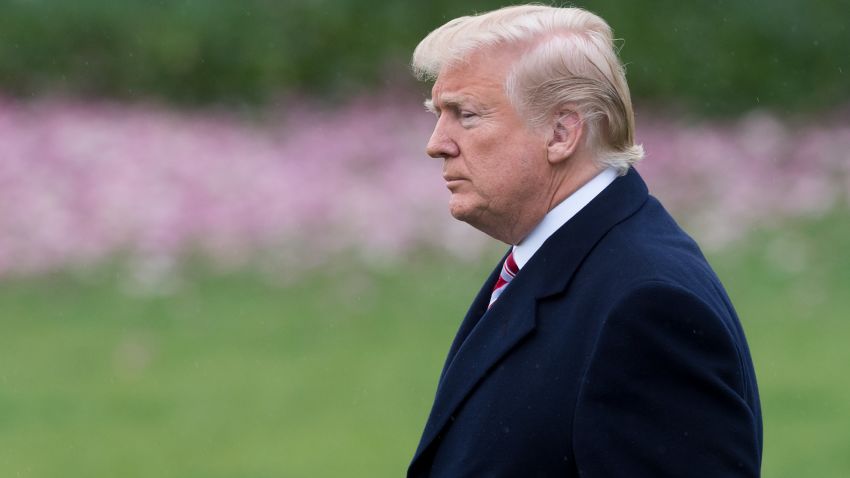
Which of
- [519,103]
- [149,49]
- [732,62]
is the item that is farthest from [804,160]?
[519,103]

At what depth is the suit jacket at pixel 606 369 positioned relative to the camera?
2752 millimetres

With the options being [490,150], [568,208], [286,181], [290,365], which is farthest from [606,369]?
[286,181]

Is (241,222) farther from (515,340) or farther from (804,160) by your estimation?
(515,340)

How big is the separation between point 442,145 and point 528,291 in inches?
14.1

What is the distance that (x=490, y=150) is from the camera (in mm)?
3104

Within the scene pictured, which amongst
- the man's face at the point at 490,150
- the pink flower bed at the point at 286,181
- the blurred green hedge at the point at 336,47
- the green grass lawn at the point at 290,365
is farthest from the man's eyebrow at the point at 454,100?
the blurred green hedge at the point at 336,47

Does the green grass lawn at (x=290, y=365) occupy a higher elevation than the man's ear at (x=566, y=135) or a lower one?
higher

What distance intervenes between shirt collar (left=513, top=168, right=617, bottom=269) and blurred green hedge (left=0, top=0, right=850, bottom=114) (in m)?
9.04

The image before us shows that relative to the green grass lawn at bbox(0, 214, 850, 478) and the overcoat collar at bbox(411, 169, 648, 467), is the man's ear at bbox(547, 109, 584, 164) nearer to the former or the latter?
the overcoat collar at bbox(411, 169, 648, 467)

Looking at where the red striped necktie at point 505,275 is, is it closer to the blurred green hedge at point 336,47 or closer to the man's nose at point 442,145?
the man's nose at point 442,145

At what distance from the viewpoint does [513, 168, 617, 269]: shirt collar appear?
3.12 m

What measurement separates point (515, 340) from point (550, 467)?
0.93ft

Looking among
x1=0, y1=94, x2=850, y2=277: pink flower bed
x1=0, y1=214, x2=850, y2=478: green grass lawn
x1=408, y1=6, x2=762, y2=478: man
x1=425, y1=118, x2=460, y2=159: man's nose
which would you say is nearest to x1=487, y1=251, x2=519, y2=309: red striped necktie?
x1=408, y1=6, x2=762, y2=478: man

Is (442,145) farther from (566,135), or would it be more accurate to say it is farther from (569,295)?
(569,295)
